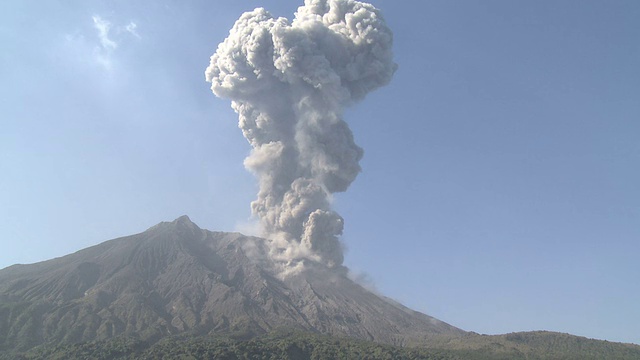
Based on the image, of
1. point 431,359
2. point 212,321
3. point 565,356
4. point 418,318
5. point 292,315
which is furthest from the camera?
point 418,318

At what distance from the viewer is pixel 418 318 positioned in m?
69.9

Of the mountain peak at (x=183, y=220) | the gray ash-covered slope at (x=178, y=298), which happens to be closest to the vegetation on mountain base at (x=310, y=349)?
the gray ash-covered slope at (x=178, y=298)

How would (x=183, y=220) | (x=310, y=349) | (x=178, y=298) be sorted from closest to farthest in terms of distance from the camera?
(x=310, y=349) < (x=178, y=298) < (x=183, y=220)

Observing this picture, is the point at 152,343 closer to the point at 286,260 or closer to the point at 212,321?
the point at 212,321

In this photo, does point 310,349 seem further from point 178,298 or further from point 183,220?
point 183,220

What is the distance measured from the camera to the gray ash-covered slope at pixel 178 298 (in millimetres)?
55562

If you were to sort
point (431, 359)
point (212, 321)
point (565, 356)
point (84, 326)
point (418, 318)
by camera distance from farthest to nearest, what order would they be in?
point (418, 318) < point (212, 321) < point (84, 326) < point (565, 356) < point (431, 359)

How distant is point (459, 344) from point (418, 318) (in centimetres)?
1385

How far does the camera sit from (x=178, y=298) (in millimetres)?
64438

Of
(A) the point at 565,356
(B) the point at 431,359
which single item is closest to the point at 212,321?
(B) the point at 431,359

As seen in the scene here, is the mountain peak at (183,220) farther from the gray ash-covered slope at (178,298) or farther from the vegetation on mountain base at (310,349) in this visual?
the vegetation on mountain base at (310,349)

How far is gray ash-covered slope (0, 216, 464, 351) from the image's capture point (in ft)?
182

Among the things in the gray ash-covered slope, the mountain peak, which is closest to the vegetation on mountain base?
the gray ash-covered slope

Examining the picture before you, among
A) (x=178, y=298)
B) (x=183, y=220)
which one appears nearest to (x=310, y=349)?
(x=178, y=298)
